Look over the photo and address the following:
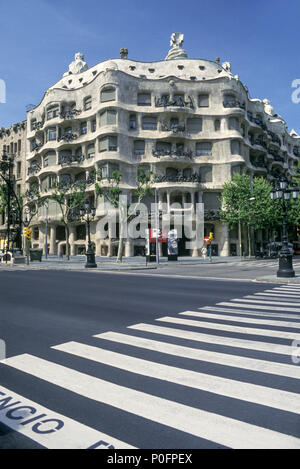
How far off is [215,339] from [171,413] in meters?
2.36

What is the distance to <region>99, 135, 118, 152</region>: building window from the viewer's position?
4059 centimetres

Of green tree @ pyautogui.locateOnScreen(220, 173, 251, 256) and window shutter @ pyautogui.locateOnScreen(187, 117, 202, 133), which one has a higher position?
window shutter @ pyautogui.locateOnScreen(187, 117, 202, 133)

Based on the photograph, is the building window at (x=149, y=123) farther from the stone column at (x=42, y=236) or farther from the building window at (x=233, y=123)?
the stone column at (x=42, y=236)

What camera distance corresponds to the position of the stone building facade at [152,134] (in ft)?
135

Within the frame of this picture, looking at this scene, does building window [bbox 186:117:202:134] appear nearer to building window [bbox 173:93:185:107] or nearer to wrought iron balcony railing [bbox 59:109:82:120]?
building window [bbox 173:93:185:107]

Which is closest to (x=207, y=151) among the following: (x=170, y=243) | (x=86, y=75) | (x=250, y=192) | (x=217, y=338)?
(x=250, y=192)

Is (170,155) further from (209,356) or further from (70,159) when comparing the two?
(209,356)

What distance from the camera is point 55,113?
46.9 metres

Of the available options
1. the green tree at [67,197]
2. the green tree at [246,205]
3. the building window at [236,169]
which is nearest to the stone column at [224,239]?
the green tree at [246,205]

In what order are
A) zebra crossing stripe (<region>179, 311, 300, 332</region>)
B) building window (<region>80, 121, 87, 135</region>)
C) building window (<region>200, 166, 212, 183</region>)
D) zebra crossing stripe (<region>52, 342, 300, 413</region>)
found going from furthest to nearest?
1. building window (<region>80, 121, 87, 135</region>)
2. building window (<region>200, 166, 212, 183</region>)
3. zebra crossing stripe (<region>179, 311, 300, 332</region>)
4. zebra crossing stripe (<region>52, 342, 300, 413</region>)

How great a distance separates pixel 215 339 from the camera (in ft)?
16.5

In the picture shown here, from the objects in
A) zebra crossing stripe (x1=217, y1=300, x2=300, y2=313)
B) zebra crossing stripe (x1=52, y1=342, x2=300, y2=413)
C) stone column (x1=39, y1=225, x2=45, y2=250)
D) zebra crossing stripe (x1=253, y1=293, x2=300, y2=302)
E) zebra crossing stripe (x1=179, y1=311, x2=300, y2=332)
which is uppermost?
stone column (x1=39, y1=225, x2=45, y2=250)

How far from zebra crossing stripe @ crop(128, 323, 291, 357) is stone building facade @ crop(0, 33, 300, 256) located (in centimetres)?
3478

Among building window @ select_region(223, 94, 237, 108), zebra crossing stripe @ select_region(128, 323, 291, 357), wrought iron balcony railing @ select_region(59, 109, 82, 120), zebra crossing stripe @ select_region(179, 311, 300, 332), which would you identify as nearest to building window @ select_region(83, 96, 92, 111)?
wrought iron balcony railing @ select_region(59, 109, 82, 120)
